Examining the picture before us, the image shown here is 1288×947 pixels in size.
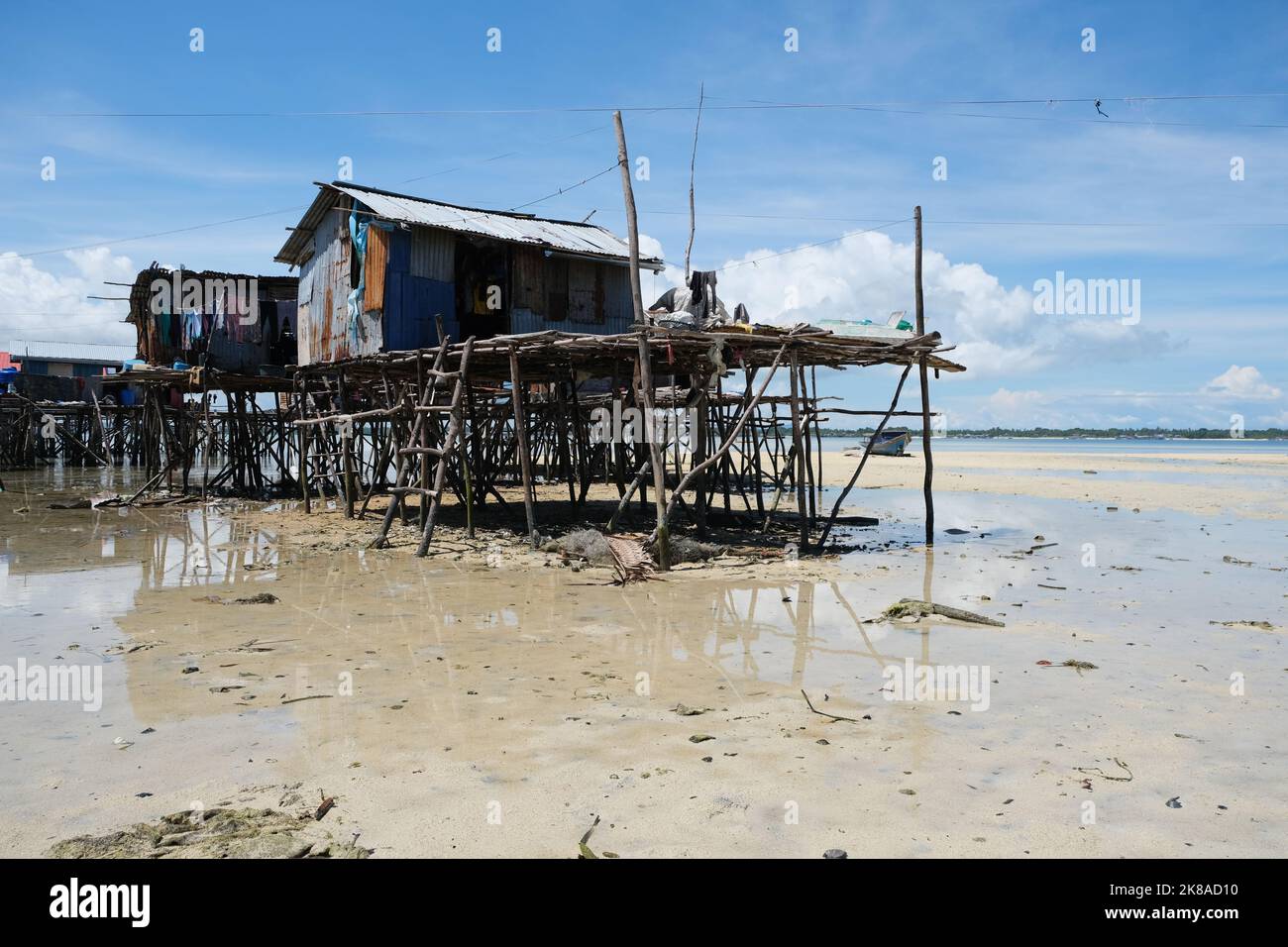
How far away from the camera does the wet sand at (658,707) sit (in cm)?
395

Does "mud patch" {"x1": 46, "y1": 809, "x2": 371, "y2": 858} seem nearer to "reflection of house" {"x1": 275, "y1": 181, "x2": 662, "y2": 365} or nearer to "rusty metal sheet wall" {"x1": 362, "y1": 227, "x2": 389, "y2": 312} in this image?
"reflection of house" {"x1": 275, "y1": 181, "x2": 662, "y2": 365}

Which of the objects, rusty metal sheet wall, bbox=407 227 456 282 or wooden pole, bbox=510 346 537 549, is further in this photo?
rusty metal sheet wall, bbox=407 227 456 282

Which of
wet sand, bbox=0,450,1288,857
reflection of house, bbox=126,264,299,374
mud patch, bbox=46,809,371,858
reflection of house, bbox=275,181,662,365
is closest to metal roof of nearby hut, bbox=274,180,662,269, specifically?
reflection of house, bbox=275,181,662,365

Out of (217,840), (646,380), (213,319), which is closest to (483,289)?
(646,380)

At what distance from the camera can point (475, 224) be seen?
16125 millimetres

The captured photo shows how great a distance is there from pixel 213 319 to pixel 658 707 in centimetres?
2094

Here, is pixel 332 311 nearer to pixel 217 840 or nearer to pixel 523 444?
pixel 523 444

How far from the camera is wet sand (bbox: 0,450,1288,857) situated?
3.95 meters

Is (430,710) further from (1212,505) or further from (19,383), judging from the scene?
(19,383)

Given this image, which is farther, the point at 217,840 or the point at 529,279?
the point at 529,279

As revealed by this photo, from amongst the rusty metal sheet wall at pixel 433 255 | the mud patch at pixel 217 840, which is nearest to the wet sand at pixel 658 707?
the mud patch at pixel 217 840

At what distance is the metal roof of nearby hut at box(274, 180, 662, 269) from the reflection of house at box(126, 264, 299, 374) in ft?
13.7

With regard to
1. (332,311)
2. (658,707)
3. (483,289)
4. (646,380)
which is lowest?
(658,707)
